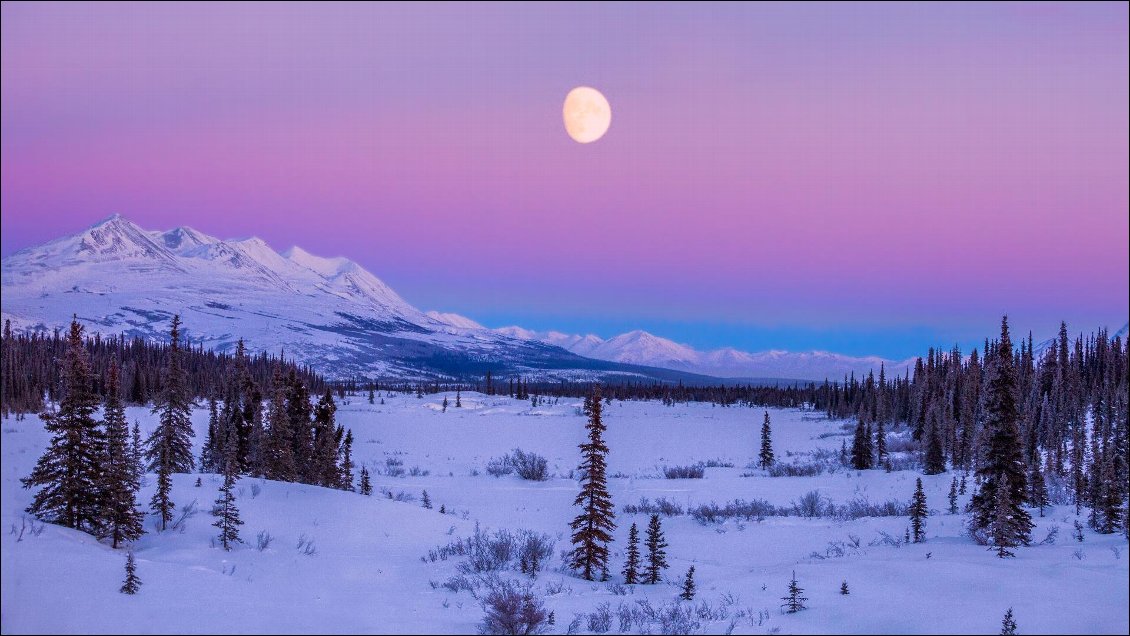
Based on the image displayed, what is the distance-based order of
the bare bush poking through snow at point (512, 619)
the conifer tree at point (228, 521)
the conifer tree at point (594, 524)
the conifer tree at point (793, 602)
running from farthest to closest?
the conifer tree at point (594, 524) < the conifer tree at point (228, 521) < the conifer tree at point (793, 602) < the bare bush poking through snow at point (512, 619)

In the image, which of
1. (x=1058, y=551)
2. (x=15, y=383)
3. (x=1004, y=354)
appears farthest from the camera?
(x=15, y=383)

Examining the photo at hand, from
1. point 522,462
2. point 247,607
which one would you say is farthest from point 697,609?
point 522,462

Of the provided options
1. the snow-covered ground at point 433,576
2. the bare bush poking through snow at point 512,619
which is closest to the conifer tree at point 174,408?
the snow-covered ground at point 433,576

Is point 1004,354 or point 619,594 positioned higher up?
point 1004,354

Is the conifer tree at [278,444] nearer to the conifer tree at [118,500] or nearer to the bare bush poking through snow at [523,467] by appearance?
the bare bush poking through snow at [523,467]

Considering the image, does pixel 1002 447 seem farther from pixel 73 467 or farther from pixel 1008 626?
pixel 73 467

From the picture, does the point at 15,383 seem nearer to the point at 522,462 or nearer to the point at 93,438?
the point at 522,462

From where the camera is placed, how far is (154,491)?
63.4 feet

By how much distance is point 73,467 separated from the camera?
14898 millimetres

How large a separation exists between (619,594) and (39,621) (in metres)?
10.8

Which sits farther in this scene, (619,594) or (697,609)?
(619,594)

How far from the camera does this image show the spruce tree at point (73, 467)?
47.9 feet

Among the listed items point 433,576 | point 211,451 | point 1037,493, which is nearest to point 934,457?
point 1037,493

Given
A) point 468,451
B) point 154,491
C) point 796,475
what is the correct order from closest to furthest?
point 154,491, point 796,475, point 468,451
